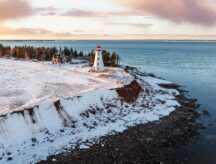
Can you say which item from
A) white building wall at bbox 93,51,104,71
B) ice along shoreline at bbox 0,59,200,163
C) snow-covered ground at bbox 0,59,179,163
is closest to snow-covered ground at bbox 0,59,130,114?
snow-covered ground at bbox 0,59,179,163

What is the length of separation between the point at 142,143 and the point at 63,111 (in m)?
10.5

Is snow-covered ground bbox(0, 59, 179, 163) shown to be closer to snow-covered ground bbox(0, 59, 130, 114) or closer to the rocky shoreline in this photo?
snow-covered ground bbox(0, 59, 130, 114)

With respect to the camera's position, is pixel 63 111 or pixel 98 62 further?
pixel 98 62

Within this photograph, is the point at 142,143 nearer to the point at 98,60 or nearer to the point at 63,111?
the point at 63,111

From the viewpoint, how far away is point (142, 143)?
33.8 metres

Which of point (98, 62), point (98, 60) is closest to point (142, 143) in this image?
point (98, 60)

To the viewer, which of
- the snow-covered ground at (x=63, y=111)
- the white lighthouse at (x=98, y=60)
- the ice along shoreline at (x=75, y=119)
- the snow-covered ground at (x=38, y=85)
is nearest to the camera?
the ice along shoreline at (x=75, y=119)

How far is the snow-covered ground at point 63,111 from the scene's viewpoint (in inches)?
1262

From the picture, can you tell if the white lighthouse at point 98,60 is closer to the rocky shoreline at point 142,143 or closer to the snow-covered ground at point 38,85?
the snow-covered ground at point 38,85

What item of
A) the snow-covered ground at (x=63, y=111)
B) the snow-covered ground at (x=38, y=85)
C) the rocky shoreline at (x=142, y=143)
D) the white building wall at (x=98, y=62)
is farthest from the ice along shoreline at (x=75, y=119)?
the white building wall at (x=98, y=62)

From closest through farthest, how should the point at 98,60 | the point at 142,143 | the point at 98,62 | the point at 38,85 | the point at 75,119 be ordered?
the point at 142,143 < the point at 75,119 < the point at 38,85 < the point at 98,60 < the point at 98,62

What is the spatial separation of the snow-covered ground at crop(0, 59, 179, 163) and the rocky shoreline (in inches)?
51.4

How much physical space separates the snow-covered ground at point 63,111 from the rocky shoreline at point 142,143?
130 cm

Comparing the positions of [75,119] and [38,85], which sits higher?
[38,85]
